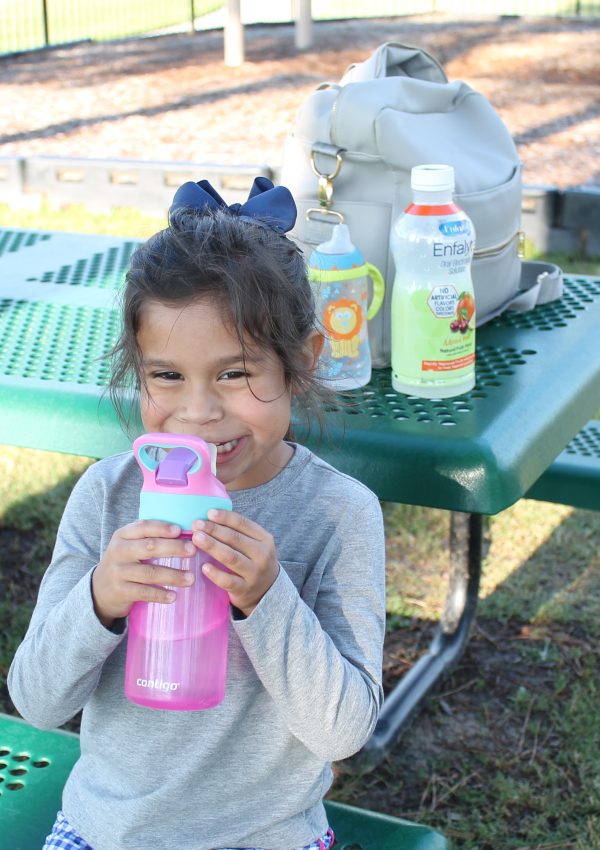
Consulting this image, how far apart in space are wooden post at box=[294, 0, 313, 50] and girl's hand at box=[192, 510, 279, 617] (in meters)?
13.5

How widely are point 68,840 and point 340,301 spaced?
0.95 m

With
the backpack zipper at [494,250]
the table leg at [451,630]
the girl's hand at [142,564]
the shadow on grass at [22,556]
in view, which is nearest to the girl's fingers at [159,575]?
the girl's hand at [142,564]

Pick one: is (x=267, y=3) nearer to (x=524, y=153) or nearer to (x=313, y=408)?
(x=524, y=153)

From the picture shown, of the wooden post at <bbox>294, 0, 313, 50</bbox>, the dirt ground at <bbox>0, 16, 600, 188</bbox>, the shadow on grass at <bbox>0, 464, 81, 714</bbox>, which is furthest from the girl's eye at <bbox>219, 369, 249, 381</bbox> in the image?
the wooden post at <bbox>294, 0, 313, 50</bbox>

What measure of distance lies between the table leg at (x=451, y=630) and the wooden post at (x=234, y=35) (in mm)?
10898

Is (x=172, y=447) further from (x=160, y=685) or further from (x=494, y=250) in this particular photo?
(x=494, y=250)

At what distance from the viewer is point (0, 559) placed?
12.5 ft

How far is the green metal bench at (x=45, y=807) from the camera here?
5.94ft

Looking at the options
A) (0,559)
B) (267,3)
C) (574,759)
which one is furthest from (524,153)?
(267,3)

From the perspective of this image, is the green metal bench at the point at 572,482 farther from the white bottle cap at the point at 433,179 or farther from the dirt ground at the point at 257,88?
the dirt ground at the point at 257,88

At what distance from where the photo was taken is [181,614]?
4.78 ft

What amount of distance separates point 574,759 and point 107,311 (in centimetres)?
149

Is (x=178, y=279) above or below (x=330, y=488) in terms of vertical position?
above

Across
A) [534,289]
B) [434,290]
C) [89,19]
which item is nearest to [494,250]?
[534,289]
